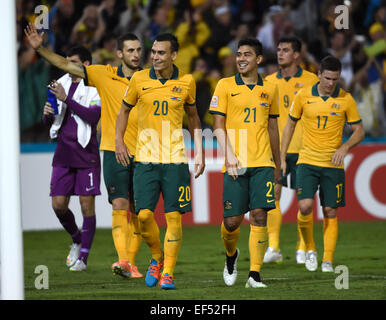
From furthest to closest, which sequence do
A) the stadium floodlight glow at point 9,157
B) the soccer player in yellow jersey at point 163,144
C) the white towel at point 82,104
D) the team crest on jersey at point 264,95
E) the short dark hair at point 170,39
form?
the white towel at point 82,104, the team crest on jersey at point 264,95, the short dark hair at point 170,39, the soccer player in yellow jersey at point 163,144, the stadium floodlight glow at point 9,157

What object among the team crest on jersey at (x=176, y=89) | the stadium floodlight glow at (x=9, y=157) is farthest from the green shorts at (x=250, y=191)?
the stadium floodlight glow at (x=9, y=157)

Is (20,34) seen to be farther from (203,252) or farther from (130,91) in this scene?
(130,91)

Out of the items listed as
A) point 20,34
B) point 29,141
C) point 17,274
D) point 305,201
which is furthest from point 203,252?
point 17,274

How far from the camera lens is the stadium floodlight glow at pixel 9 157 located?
19.9 ft

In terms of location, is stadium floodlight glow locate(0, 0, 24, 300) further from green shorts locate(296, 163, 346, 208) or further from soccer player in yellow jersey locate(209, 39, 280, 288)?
green shorts locate(296, 163, 346, 208)

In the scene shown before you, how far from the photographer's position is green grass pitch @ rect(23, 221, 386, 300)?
8.19 m

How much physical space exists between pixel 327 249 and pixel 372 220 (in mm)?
5178

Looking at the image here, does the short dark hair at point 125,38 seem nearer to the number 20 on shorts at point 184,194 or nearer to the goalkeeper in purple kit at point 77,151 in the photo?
the goalkeeper in purple kit at point 77,151

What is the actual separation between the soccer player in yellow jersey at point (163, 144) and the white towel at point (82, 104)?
6.12 feet

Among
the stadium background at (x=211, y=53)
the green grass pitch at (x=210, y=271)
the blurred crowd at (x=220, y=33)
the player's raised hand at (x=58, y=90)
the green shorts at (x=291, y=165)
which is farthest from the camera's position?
the blurred crowd at (x=220, y=33)

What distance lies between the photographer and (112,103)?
972 centimetres

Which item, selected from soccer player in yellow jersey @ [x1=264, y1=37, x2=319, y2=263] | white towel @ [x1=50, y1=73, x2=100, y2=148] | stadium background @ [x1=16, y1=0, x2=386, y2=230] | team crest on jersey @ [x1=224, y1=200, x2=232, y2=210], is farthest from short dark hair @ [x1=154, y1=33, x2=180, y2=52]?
stadium background @ [x1=16, y1=0, x2=386, y2=230]

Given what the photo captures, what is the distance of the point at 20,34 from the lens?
15438 mm

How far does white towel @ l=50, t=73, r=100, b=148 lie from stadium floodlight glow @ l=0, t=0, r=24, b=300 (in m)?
4.35
